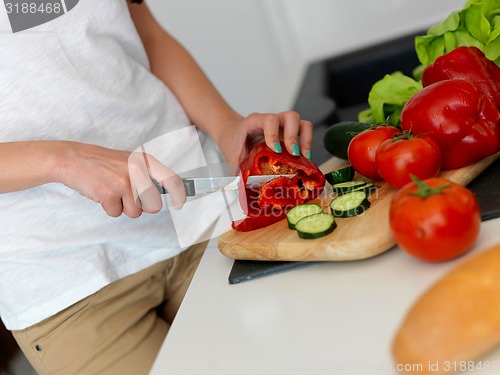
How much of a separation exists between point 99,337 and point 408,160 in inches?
24.6

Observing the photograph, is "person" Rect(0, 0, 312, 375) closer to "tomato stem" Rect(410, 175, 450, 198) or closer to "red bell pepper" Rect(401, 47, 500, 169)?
"red bell pepper" Rect(401, 47, 500, 169)

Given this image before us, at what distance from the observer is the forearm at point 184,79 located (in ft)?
5.09

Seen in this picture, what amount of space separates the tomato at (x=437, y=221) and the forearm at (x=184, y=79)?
26.5 inches

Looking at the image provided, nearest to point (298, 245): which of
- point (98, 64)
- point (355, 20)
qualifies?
point (98, 64)

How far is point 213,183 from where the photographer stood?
3.88 feet

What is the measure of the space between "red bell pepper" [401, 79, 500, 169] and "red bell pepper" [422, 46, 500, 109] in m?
0.08

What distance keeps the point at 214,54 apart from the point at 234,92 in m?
0.22

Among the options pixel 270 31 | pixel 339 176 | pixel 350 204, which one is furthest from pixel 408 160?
pixel 270 31

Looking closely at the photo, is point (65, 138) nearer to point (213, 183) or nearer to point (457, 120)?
point (213, 183)

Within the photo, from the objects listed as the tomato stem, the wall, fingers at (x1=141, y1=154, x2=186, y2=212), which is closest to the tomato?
the tomato stem

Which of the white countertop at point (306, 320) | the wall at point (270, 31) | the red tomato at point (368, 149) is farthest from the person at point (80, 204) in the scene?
the wall at point (270, 31)

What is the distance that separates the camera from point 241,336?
92cm

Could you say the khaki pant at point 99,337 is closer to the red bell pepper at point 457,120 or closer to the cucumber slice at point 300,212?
the cucumber slice at point 300,212

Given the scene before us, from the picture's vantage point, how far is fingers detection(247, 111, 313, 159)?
128cm
